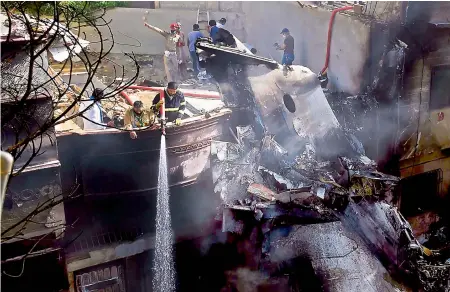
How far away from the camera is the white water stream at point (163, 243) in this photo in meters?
10.9

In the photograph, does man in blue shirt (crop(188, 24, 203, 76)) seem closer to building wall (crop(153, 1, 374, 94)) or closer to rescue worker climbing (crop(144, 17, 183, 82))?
rescue worker climbing (crop(144, 17, 183, 82))

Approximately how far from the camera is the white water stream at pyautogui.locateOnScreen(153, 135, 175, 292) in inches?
430

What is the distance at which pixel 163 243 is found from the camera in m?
10.9

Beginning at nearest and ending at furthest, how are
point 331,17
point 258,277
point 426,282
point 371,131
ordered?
point 426,282, point 258,277, point 371,131, point 331,17

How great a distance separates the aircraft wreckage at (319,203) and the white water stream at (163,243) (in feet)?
4.59

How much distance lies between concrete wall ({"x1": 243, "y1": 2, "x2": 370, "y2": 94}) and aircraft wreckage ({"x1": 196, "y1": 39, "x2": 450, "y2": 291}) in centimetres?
179

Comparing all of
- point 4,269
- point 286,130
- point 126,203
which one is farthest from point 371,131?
point 4,269

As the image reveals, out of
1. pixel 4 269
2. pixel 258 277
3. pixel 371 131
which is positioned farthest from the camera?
pixel 371 131

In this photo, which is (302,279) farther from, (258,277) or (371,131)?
(371,131)

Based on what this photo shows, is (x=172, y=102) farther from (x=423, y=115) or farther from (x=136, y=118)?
(x=423, y=115)

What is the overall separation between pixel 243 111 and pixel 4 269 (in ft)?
23.0

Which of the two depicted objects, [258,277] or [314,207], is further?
[258,277]

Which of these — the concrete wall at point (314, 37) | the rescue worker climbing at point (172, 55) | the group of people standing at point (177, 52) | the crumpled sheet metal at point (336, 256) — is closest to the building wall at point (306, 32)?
the concrete wall at point (314, 37)

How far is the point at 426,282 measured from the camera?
8.46 m
